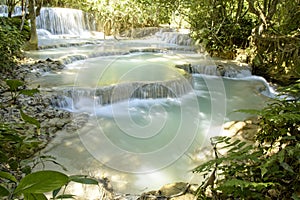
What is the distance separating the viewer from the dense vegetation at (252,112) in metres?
1.05

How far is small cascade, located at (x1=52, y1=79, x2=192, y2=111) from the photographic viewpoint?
503 cm

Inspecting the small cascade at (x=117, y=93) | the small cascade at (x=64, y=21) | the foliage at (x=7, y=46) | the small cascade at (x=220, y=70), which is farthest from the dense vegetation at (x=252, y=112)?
the small cascade at (x=117, y=93)

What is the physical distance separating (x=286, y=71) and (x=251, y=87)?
3.08ft

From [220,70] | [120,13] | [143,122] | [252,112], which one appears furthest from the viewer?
[120,13]

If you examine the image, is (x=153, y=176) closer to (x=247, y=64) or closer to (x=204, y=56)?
(x=247, y=64)

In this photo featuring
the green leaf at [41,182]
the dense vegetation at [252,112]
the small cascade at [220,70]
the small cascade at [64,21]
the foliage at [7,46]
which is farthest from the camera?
the small cascade at [64,21]

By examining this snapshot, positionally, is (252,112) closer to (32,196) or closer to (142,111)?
(32,196)

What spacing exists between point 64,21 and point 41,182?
1477cm

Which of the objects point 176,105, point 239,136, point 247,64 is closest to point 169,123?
point 176,105

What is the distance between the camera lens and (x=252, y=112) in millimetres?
1426

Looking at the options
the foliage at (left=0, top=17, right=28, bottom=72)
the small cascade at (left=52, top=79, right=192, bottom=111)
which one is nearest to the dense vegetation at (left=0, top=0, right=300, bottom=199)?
the foliage at (left=0, top=17, right=28, bottom=72)

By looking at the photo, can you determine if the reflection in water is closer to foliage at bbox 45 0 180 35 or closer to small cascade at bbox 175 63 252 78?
small cascade at bbox 175 63 252 78

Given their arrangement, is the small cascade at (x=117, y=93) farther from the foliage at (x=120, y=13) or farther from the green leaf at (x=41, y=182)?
the foliage at (x=120, y=13)

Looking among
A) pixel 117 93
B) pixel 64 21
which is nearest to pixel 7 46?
pixel 117 93
